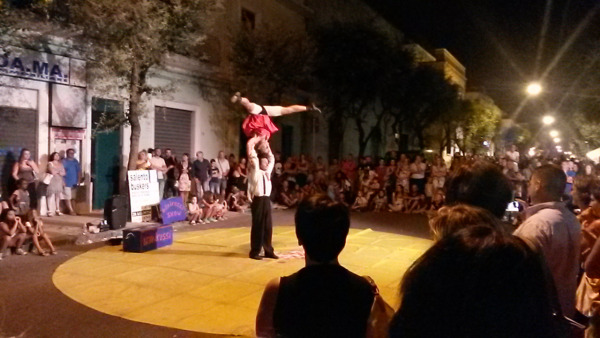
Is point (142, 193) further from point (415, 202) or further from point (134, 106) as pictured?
point (415, 202)

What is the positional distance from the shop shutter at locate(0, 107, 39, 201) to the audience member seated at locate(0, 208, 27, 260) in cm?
433

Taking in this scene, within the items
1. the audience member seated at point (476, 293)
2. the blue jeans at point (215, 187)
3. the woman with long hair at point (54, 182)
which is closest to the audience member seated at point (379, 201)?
the blue jeans at point (215, 187)

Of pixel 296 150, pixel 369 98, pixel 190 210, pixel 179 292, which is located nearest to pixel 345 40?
pixel 369 98

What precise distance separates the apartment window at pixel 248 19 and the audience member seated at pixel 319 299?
21.2 m

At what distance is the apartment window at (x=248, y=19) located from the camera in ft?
76.3

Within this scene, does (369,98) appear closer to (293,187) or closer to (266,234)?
(293,187)

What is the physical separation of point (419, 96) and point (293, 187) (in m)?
15.1

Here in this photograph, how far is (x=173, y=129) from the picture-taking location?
20.0m

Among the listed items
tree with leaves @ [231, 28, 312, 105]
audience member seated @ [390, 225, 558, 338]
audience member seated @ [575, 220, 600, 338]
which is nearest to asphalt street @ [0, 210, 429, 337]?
audience member seated @ [575, 220, 600, 338]

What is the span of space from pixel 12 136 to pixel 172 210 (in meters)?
4.31

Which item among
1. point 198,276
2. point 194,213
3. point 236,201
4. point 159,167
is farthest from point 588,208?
point 236,201

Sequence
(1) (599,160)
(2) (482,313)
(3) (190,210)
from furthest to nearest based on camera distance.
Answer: (1) (599,160) < (3) (190,210) < (2) (482,313)

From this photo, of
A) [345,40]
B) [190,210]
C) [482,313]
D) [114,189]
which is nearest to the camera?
[482,313]

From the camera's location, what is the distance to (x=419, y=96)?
1308 inches
